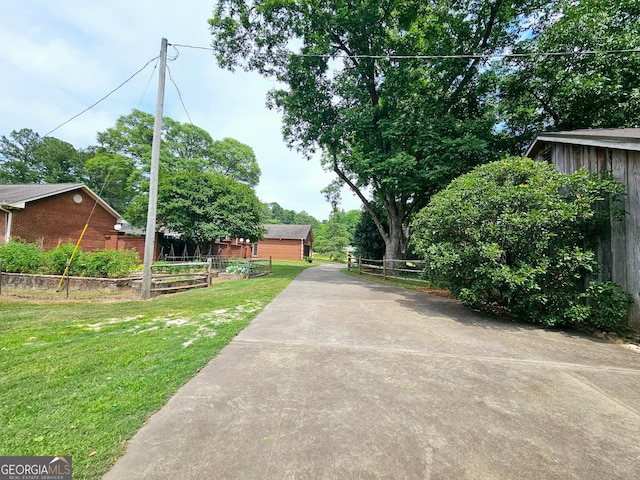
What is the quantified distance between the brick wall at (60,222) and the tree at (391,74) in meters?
13.6

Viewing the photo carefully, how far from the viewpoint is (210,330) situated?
14.4 feet

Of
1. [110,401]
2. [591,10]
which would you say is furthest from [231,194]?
[591,10]

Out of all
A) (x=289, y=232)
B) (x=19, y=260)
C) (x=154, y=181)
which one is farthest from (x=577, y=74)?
(x=289, y=232)

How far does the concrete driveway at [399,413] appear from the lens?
173 centimetres

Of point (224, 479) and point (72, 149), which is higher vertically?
point (72, 149)

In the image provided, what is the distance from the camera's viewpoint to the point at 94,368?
3.01m

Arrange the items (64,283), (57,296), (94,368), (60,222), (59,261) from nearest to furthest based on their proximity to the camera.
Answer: (94,368), (57,296), (64,283), (59,261), (60,222)

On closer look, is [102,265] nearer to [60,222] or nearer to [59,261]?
[59,261]

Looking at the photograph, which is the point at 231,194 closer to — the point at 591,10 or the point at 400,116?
the point at 400,116

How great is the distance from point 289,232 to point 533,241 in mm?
31844

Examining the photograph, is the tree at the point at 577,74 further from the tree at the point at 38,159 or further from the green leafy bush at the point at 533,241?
the tree at the point at 38,159

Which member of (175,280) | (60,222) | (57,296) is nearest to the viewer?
(57,296)

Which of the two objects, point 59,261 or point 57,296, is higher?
point 59,261

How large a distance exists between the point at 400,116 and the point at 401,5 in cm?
469
